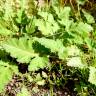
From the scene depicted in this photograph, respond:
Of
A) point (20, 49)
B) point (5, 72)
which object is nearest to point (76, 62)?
point (20, 49)

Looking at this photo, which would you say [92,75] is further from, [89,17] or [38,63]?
[89,17]

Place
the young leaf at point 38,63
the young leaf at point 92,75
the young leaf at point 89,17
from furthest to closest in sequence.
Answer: the young leaf at point 89,17, the young leaf at point 38,63, the young leaf at point 92,75

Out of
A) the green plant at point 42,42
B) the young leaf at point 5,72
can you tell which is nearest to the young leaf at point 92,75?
the green plant at point 42,42

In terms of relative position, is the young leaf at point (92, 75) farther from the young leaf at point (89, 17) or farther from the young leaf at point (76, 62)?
the young leaf at point (89, 17)

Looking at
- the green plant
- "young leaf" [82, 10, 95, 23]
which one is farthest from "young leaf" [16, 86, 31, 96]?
"young leaf" [82, 10, 95, 23]

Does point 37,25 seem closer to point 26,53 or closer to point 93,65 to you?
point 26,53

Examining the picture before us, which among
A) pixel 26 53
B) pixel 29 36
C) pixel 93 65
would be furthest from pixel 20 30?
pixel 93 65
